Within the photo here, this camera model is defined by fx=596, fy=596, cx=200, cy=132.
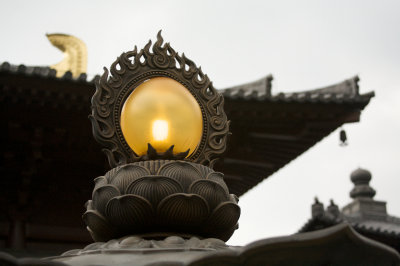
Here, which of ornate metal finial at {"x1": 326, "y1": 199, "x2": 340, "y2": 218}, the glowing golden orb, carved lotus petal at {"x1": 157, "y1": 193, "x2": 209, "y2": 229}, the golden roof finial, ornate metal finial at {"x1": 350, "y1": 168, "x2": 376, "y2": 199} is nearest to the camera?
carved lotus petal at {"x1": 157, "y1": 193, "x2": 209, "y2": 229}

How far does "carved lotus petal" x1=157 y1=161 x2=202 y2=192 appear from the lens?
3.76 feet

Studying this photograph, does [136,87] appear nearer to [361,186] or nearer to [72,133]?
[72,133]

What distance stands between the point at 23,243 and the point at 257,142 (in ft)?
8.00

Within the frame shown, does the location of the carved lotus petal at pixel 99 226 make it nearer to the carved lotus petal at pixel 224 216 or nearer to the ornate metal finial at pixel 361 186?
the carved lotus petal at pixel 224 216

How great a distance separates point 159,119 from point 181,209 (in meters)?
0.23

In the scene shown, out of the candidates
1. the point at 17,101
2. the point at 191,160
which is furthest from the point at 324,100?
the point at 191,160

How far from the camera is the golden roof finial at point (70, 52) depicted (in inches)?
277

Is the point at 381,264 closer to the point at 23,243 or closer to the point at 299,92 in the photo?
the point at 299,92

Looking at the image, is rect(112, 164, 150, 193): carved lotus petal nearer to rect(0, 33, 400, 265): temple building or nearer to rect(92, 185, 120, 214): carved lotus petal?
rect(92, 185, 120, 214): carved lotus petal

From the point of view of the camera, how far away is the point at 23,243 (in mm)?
5586

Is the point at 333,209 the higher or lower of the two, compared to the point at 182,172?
higher

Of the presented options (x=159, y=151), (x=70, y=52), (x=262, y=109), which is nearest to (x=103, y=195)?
(x=159, y=151)

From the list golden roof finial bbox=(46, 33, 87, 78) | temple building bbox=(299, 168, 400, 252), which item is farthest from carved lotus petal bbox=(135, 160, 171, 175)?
temple building bbox=(299, 168, 400, 252)

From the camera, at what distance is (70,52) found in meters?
7.21
